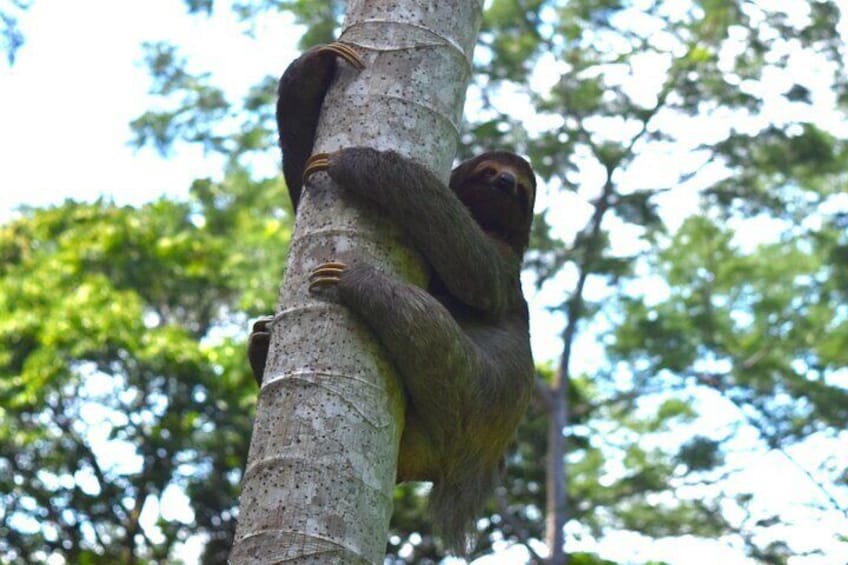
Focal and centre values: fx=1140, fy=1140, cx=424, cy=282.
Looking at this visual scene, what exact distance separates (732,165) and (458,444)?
12519mm

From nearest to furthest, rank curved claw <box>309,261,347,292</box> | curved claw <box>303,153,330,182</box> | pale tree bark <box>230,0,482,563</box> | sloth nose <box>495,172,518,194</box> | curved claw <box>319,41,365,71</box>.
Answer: pale tree bark <box>230,0,482,563</box>
curved claw <box>309,261,347,292</box>
curved claw <box>303,153,330,182</box>
curved claw <box>319,41,365,71</box>
sloth nose <box>495,172,518,194</box>

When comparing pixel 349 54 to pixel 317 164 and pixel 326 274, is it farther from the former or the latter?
pixel 326 274

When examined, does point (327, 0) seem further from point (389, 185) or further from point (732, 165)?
point (389, 185)

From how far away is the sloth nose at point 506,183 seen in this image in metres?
6.04

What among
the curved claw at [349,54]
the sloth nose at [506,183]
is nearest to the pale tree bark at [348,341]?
the curved claw at [349,54]

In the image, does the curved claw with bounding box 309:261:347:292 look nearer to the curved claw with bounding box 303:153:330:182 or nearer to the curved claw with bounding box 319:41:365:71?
the curved claw with bounding box 303:153:330:182

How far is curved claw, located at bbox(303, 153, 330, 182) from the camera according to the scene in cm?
376

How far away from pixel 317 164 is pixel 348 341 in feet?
2.36

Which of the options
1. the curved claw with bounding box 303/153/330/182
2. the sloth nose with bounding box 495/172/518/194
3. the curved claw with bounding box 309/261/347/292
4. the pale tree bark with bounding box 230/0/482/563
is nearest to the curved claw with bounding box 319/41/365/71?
the pale tree bark with bounding box 230/0/482/563

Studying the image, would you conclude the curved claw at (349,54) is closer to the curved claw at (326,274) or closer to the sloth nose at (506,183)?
the curved claw at (326,274)

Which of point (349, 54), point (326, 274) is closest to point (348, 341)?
point (326, 274)

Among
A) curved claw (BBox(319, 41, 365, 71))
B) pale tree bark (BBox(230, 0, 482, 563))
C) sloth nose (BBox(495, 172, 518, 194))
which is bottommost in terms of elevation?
pale tree bark (BBox(230, 0, 482, 563))

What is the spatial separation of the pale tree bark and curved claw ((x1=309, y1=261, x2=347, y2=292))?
3 centimetres

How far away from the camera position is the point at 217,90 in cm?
1681
